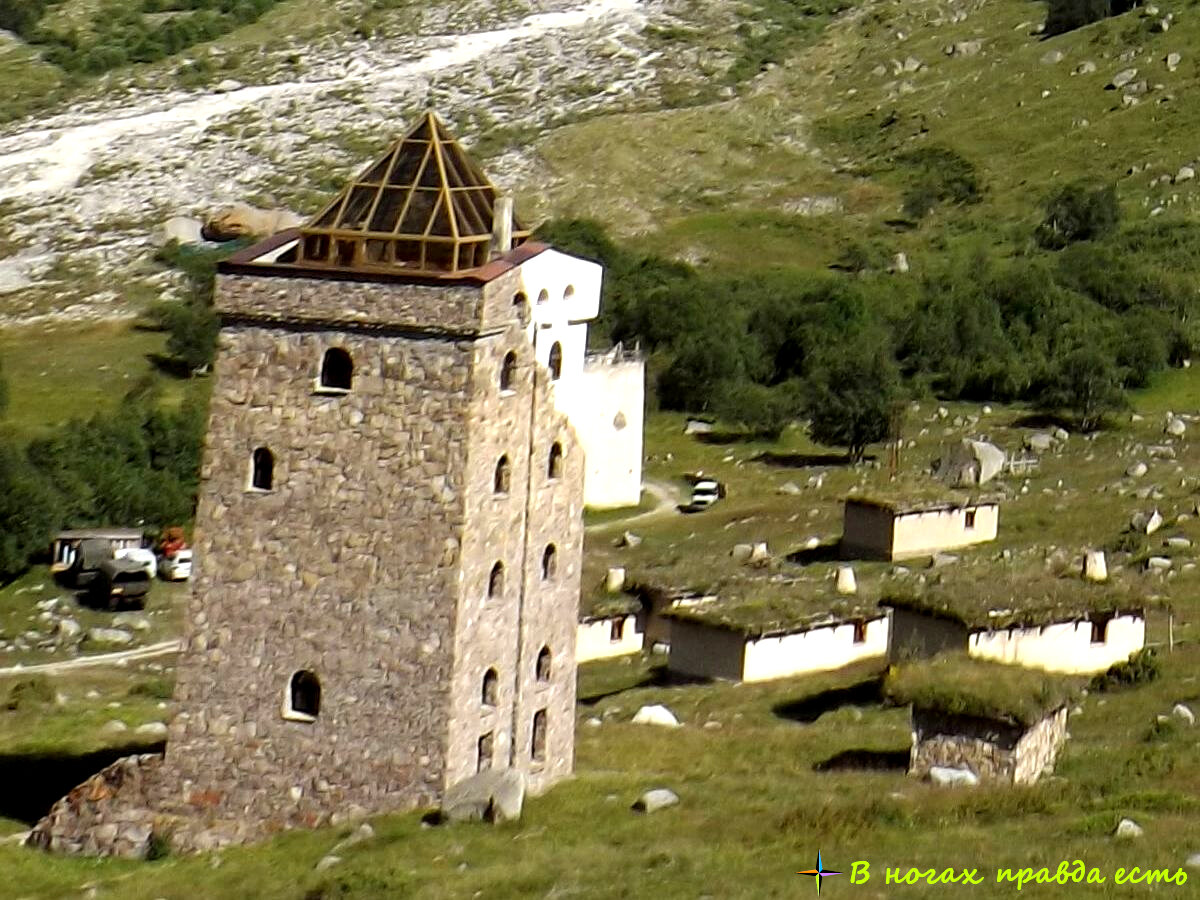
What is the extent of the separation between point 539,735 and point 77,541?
2678 centimetres

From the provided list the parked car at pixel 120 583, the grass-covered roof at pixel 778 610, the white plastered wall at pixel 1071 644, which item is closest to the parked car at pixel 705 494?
the parked car at pixel 120 583

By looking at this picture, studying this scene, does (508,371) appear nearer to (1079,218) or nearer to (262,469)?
(262,469)

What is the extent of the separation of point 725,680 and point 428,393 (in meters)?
12.6

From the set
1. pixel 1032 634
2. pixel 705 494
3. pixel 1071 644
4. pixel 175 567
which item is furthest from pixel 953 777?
pixel 705 494

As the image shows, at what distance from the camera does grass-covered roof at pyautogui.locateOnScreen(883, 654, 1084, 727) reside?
3238cm

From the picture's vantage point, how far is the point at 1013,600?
139 feet

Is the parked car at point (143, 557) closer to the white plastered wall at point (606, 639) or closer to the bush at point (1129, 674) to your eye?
the white plastered wall at point (606, 639)

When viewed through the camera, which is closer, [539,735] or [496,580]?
[496,580]

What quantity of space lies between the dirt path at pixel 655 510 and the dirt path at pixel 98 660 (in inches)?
512

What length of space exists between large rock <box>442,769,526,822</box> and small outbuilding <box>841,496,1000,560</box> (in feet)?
72.4

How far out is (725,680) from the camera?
144 feet

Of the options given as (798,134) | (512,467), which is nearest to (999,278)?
(798,134)

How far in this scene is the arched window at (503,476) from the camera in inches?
1305

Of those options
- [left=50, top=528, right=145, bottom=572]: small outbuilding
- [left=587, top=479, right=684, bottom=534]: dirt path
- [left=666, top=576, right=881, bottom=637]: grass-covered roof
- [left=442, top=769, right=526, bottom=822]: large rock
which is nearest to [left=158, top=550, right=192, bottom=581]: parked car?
[left=50, top=528, right=145, bottom=572]: small outbuilding
